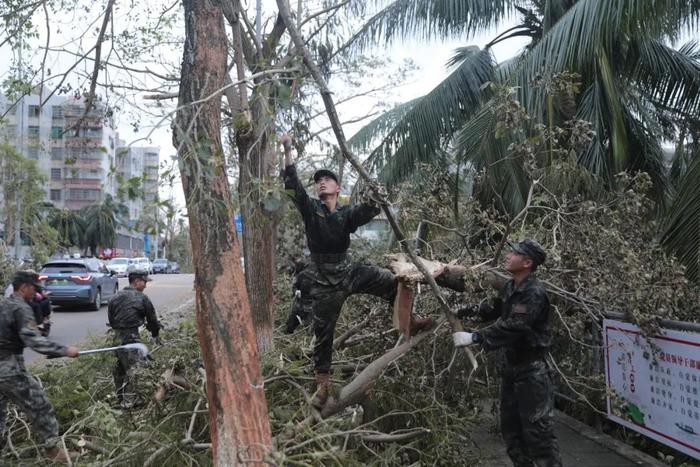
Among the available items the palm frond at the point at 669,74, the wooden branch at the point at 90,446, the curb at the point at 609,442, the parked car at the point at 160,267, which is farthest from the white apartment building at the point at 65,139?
the parked car at the point at 160,267

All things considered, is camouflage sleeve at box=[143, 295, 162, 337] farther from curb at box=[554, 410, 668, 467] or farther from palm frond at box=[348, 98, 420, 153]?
palm frond at box=[348, 98, 420, 153]

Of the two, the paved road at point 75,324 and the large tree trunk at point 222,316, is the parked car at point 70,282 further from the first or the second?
the large tree trunk at point 222,316

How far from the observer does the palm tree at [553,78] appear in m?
7.16

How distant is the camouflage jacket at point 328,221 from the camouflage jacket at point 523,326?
1131 millimetres

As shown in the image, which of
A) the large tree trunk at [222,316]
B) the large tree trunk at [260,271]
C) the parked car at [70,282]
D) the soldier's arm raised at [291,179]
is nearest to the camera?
the large tree trunk at [222,316]

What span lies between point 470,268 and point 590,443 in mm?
2318

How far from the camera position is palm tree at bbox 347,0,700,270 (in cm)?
716

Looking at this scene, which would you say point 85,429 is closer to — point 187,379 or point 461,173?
point 187,379

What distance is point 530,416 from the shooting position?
429 cm

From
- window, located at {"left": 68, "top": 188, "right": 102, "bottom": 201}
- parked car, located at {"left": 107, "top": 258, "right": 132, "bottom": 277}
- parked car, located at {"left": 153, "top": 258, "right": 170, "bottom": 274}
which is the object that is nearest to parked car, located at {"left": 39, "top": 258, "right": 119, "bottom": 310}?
parked car, located at {"left": 107, "top": 258, "right": 132, "bottom": 277}

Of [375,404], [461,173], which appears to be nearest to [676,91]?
[461,173]

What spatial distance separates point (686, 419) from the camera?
457cm

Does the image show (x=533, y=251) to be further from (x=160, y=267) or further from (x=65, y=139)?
(x=160, y=267)

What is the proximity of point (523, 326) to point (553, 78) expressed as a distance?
9.43 feet
